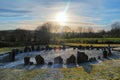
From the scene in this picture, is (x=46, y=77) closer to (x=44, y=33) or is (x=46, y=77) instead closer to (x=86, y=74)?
(x=86, y=74)

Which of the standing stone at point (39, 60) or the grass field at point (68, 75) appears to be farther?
the standing stone at point (39, 60)

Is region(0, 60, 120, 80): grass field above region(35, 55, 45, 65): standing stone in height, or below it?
below

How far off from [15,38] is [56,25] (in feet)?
146

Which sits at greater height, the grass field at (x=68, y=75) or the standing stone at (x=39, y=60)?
the standing stone at (x=39, y=60)

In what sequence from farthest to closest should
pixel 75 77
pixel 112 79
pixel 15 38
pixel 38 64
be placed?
pixel 15 38, pixel 38 64, pixel 75 77, pixel 112 79

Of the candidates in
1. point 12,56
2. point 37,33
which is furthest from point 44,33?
point 12,56

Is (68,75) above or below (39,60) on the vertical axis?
below

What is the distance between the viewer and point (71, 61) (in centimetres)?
1723

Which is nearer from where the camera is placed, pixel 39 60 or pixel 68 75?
pixel 68 75

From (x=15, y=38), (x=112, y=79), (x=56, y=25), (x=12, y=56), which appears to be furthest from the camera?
(x=56, y=25)

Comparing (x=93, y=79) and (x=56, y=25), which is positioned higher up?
(x=56, y=25)

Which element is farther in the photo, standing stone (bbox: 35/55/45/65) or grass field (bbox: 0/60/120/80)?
standing stone (bbox: 35/55/45/65)

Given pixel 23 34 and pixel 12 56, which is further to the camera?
pixel 23 34

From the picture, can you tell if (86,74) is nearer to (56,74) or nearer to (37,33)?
(56,74)
